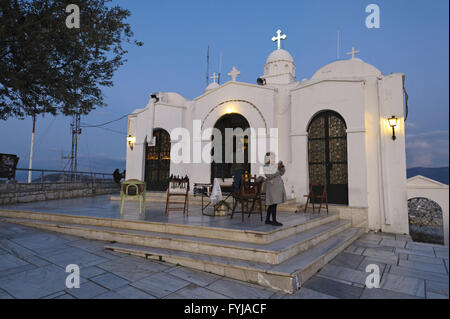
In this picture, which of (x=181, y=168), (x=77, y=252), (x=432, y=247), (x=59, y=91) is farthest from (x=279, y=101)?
(x=77, y=252)

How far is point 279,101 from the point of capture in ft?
30.9

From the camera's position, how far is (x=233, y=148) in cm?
1141

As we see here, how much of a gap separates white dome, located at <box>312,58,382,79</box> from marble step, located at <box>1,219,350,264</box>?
5.94 m

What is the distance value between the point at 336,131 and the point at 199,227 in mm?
6168

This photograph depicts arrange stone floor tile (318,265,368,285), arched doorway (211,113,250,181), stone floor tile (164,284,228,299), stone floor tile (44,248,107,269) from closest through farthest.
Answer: stone floor tile (164,284,228,299) < stone floor tile (318,265,368,285) < stone floor tile (44,248,107,269) < arched doorway (211,113,250,181)

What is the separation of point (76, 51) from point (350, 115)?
26.1 feet

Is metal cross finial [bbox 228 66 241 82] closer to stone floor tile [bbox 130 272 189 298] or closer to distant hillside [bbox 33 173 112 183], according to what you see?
stone floor tile [bbox 130 272 189 298]

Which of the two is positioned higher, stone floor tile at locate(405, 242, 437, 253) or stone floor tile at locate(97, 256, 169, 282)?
stone floor tile at locate(97, 256, 169, 282)

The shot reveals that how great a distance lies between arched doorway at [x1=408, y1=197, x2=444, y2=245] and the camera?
8273 mm

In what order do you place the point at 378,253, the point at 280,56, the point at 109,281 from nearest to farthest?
the point at 109,281 < the point at 378,253 < the point at 280,56

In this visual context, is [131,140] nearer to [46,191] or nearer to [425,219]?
[46,191]

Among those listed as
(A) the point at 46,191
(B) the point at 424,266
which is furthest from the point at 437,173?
(A) the point at 46,191

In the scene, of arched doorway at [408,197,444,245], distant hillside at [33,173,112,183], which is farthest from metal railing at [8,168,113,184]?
arched doorway at [408,197,444,245]

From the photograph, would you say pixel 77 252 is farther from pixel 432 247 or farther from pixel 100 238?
pixel 432 247
